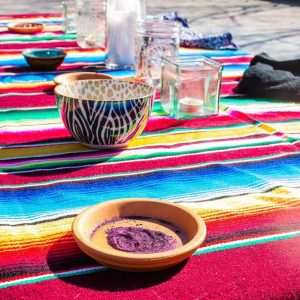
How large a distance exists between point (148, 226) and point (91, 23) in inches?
45.6

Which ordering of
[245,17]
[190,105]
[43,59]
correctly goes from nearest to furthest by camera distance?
1. [190,105]
2. [43,59]
3. [245,17]

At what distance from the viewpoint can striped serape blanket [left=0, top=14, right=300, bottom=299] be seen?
552mm

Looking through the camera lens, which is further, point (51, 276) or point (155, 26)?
point (155, 26)

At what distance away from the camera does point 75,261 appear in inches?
22.9

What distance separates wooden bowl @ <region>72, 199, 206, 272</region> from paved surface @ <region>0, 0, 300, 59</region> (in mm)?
2387

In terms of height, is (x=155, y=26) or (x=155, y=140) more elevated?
(x=155, y=26)

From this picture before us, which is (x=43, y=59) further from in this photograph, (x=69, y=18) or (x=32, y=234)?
(x=32, y=234)

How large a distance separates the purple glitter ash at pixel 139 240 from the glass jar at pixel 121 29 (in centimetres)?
89

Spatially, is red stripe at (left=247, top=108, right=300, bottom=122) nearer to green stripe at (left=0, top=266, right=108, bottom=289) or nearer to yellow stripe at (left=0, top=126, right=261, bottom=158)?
yellow stripe at (left=0, top=126, right=261, bottom=158)

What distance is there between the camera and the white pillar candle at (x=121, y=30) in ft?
4.63


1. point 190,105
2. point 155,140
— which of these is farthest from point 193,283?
point 190,105

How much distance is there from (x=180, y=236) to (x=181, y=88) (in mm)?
516

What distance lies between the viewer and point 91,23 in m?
1.68

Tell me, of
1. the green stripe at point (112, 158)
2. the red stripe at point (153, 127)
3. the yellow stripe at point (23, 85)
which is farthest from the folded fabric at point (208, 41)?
the green stripe at point (112, 158)
